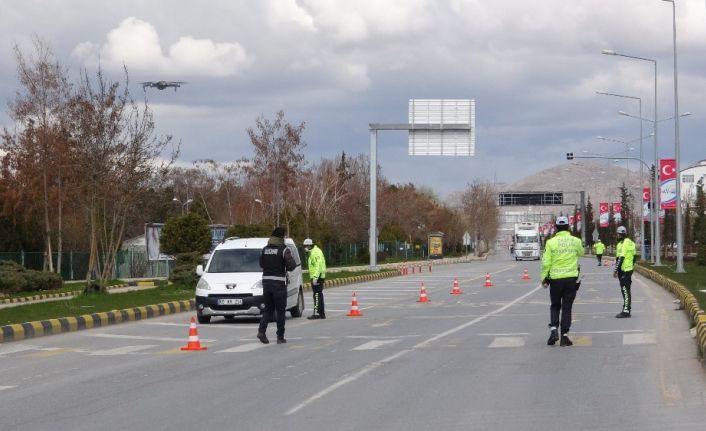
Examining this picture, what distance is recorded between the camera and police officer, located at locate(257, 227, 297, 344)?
18.2 m

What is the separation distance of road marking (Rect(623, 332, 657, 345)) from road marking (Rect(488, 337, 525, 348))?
160 centimetres

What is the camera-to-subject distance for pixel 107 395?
12062mm

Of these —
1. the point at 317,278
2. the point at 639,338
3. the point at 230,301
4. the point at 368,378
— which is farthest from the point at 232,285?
the point at 368,378

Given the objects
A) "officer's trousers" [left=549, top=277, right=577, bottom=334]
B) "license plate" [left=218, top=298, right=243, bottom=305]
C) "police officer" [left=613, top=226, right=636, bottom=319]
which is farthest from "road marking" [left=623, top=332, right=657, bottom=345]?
"license plate" [left=218, top=298, right=243, bottom=305]

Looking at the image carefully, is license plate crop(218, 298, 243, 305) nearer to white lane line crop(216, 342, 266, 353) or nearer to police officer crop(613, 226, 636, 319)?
white lane line crop(216, 342, 266, 353)

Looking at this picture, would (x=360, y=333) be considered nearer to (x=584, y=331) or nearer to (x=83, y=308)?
(x=584, y=331)

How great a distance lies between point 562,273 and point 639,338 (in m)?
2.33

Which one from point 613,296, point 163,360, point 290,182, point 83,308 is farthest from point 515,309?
point 290,182

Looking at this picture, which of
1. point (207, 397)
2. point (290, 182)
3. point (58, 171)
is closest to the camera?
point (207, 397)

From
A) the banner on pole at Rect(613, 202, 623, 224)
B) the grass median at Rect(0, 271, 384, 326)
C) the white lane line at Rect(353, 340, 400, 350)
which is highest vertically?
the banner on pole at Rect(613, 202, 623, 224)

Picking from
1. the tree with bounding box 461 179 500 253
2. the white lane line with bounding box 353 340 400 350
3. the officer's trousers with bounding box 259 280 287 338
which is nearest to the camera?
the white lane line with bounding box 353 340 400 350

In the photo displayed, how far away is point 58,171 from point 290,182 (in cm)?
1403

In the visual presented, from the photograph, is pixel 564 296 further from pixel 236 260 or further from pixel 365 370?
pixel 236 260

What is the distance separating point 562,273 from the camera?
1661cm
